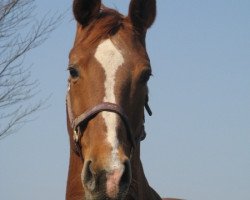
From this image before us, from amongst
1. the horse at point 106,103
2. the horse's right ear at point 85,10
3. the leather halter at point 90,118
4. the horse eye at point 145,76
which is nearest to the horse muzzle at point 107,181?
the horse at point 106,103

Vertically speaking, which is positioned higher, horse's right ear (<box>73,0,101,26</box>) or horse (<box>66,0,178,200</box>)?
horse's right ear (<box>73,0,101,26</box>)

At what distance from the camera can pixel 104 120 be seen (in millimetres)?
4262

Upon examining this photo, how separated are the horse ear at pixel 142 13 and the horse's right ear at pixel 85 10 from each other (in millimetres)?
308

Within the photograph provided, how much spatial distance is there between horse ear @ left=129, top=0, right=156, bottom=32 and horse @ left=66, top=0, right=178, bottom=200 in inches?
0.5

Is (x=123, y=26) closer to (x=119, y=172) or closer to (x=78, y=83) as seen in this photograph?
(x=78, y=83)

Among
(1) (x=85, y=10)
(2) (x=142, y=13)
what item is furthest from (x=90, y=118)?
(2) (x=142, y=13)

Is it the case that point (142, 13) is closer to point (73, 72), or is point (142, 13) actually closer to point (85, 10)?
point (85, 10)

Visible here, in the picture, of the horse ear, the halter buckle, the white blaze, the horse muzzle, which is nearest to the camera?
the horse muzzle

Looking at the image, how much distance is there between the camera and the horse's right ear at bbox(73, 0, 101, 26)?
197 inches

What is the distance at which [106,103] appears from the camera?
433 centimetres

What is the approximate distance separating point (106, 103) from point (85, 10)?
41.0 inches

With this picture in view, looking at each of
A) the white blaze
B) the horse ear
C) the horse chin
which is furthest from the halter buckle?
the horse ear

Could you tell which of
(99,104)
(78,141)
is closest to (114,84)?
(99,104)

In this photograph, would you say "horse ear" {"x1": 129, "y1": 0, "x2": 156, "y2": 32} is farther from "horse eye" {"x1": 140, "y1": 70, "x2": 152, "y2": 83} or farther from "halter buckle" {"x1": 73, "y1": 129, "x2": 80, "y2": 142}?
"halter buckle" {"x1": 73, "y1": 129, "x2": 80, "y2": 142}
